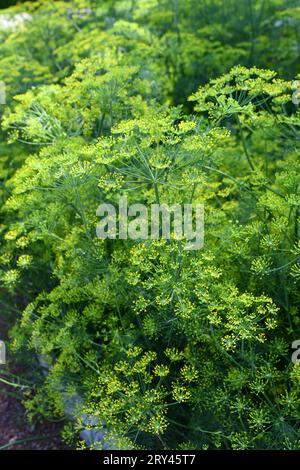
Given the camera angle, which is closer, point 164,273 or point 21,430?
point 164,273

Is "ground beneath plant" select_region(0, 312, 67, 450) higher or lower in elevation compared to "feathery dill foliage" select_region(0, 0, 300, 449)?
lower

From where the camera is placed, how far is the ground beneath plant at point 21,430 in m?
4.12

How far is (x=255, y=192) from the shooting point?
3.44 m

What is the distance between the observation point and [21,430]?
4.33 m

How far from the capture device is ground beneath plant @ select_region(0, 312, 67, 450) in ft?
13.5

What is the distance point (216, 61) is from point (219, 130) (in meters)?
3.08

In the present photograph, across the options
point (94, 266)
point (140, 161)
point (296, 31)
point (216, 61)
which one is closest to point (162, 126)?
point (140, 161)

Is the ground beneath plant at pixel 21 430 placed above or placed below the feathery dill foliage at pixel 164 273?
below

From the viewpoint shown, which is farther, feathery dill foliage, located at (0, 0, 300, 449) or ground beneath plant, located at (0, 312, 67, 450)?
ground beneath plant, located at (0, 312, 67, 450)

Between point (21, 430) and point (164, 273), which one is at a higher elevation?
point (164, 273)

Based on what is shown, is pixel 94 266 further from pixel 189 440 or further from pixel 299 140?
pixel 299 140

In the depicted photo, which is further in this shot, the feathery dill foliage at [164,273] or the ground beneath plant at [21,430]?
the ground beneath plant at [21,430]

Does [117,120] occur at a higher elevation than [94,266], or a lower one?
higher
